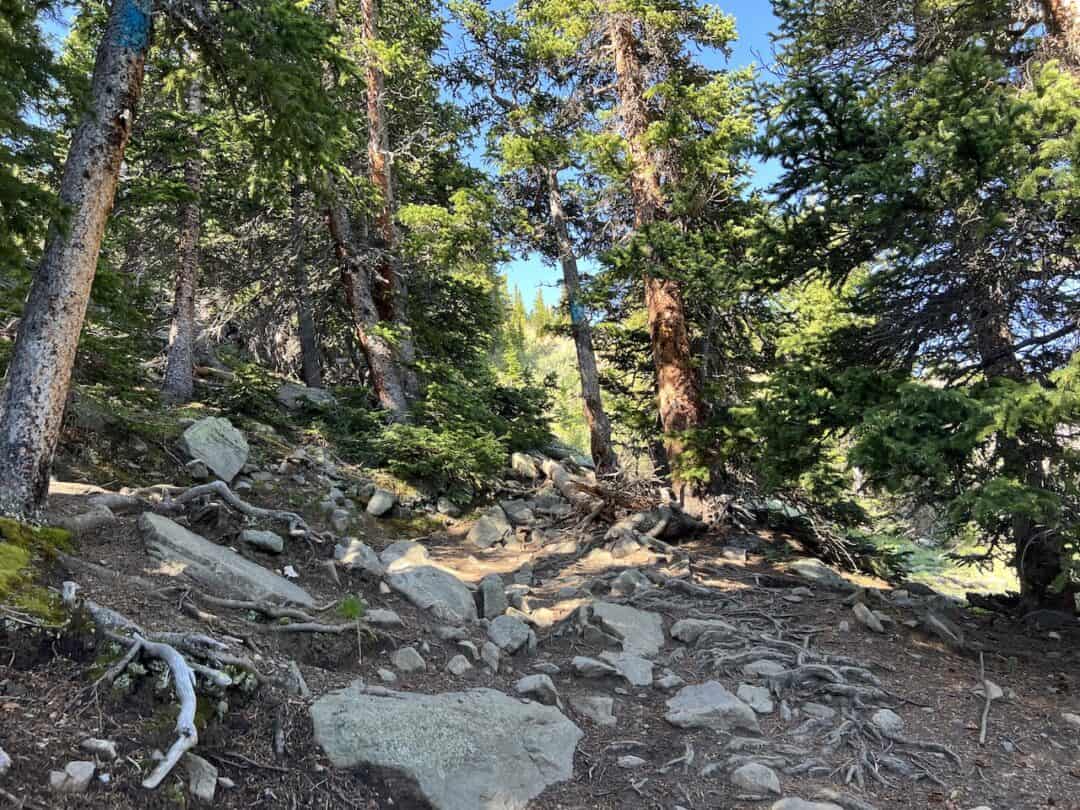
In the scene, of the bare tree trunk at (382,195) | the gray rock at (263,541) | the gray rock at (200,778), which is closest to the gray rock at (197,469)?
the gray rock at (263,541)

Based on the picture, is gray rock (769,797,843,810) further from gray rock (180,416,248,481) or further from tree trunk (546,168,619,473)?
tree trunk (546,168,619,473)

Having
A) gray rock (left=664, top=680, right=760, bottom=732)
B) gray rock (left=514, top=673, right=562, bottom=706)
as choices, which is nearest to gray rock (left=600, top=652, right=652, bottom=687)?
gray rock (left=664, top=680, right=760, bottom=732)

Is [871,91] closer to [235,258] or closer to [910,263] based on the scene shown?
[910,263]

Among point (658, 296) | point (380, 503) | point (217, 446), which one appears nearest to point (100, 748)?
point (217, 446)

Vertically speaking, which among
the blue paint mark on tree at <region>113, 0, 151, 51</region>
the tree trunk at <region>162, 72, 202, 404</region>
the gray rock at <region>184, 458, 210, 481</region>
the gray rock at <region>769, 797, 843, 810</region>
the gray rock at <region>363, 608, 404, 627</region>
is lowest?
the gray rock at <region>769, 797, 843, 810</region>

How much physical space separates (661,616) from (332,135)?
745 cm

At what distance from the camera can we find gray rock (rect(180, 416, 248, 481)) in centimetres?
891

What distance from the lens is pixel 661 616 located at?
773cm

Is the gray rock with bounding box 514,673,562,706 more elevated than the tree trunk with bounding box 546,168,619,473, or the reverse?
the tree trunk with bounding box 546,168,619,473

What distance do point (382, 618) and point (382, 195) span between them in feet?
33.7

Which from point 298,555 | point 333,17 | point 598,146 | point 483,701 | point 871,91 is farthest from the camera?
point 333,17

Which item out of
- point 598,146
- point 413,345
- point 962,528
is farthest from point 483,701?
point 413,345

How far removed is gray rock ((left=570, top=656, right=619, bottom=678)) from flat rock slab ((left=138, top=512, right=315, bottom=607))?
2755mm

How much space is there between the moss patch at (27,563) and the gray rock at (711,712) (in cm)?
479
